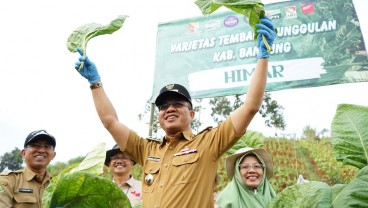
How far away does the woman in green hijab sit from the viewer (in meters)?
2.60

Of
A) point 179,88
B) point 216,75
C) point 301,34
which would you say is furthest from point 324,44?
point 179,88

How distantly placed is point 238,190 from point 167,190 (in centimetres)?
91

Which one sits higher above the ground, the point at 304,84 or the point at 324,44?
the point at 324,44

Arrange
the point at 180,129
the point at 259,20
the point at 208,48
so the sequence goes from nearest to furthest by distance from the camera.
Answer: the point at 259,20, the point at 180,129, the point at 208,48

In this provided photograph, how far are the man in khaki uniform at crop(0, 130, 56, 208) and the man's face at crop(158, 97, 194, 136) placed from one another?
1.44 metres

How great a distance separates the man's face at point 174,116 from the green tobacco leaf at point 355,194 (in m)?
0.83

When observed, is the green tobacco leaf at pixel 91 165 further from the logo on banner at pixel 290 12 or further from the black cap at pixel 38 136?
the logo on banner at pixel 290 12

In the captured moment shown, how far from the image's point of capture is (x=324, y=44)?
6141 mm

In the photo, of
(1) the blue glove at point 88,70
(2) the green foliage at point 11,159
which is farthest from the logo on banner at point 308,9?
(2) the green foliage at point 11,159

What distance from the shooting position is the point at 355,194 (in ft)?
5.48

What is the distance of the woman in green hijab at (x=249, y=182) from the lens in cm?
260


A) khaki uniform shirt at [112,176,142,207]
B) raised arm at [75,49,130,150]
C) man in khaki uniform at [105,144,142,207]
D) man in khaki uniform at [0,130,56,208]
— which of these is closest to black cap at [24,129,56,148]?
man in khaki uniform at [0,130,56,208]

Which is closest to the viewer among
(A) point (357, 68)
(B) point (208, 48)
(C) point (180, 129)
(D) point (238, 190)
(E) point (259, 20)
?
(E) point (259, 20)

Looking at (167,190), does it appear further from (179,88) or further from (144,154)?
(179,88)
